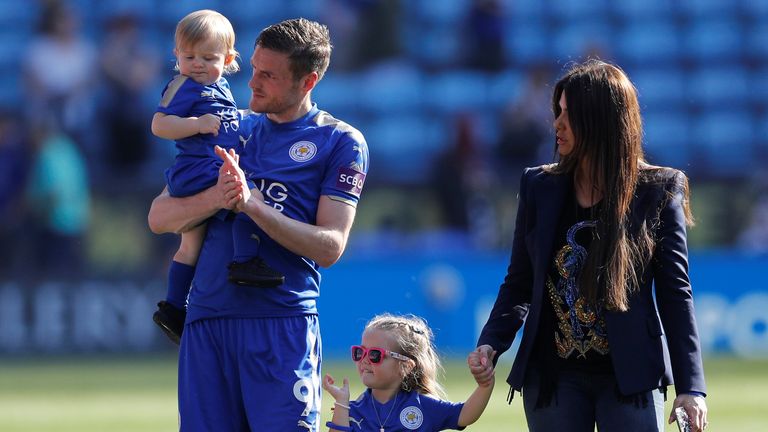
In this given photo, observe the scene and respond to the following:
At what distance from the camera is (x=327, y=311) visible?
1526 cm

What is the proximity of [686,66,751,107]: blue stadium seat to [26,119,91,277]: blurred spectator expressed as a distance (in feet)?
30.0

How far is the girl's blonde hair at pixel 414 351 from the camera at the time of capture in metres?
5.20

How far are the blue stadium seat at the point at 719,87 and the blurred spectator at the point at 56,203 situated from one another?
914cm

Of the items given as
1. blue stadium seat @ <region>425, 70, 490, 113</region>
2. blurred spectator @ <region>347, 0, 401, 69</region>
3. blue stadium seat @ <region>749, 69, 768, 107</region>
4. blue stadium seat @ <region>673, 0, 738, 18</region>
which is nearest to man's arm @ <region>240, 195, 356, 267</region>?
blue stadium seat @ <region>425, 70, 490, 113</region>

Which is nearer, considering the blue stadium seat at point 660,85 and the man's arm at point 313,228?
the man's arm at point 313,228

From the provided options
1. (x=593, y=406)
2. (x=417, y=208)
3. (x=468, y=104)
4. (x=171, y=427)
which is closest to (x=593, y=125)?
(x=593, y=406)

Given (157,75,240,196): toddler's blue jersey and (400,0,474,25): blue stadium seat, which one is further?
(400,0,474,25): blue stadium seat

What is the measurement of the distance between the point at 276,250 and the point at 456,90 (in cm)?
1532

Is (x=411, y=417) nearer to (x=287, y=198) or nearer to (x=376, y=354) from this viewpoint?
(x=376, y=354)

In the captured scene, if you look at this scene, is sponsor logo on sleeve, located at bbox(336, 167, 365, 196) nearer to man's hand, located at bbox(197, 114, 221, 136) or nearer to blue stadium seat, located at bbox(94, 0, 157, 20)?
man's hand, located at bbox(197, 114, 221, 136)

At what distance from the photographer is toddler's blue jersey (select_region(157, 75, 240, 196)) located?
189 inches

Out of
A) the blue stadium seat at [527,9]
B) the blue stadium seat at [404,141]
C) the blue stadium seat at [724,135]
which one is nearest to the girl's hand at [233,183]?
the blue stadium seat at [404,141]

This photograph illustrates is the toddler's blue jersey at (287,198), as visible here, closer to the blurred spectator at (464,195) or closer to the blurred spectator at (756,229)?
the blurred spectator at (464,195)

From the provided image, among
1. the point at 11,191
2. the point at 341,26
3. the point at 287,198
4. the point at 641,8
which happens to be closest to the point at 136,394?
the point at 11,191
